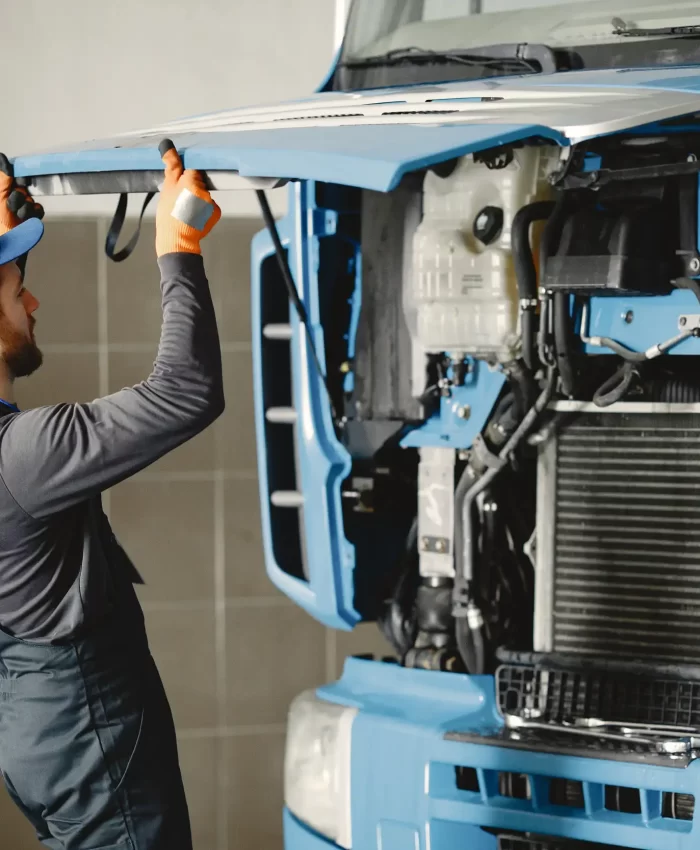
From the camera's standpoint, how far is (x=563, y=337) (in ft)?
7.72

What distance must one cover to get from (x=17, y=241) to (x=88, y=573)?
61 centimetres

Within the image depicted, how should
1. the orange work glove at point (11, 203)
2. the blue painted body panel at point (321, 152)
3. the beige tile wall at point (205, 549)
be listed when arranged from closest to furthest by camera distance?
the blue painted body panel at point (321, 152) → the orange work glove at point (11, 203) → the beige tile wall at point (205, 549)

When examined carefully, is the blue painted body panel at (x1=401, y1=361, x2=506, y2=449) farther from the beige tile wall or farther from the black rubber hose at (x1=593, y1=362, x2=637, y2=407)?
the beige tile wall

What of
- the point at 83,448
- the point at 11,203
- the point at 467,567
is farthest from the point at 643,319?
the point at 11,203

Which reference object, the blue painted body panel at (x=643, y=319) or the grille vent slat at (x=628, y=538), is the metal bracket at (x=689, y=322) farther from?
the grille vent slat at (x=628, y=538)

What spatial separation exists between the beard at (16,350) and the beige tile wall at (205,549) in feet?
5.90

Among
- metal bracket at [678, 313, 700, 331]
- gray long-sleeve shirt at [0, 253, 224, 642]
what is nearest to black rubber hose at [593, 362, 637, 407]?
metal bracket at [678, 313, 700, 331]

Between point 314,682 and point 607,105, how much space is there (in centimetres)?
271

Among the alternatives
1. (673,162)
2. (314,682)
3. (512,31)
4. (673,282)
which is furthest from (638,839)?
(314,682)

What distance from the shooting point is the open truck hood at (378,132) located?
181cm

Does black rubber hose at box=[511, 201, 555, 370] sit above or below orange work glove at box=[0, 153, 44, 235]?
below

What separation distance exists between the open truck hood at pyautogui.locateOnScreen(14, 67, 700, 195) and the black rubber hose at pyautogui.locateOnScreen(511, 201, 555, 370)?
242mm

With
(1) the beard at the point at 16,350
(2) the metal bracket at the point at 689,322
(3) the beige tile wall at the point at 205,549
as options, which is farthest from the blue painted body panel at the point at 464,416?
(3) the beige tile wall at the point at 205,549

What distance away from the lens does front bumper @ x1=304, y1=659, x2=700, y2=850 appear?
2.23 m
